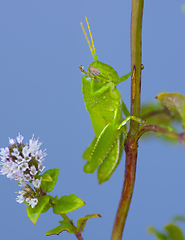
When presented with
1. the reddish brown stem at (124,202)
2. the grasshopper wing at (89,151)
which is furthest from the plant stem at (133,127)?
the grasshopper wing at (89,151)

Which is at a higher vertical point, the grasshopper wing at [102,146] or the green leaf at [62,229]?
the grasshopper wing at [102,146]

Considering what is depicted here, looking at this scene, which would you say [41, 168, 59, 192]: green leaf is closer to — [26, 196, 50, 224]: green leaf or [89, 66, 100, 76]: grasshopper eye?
[26, 196, 50, 224]: green leaf

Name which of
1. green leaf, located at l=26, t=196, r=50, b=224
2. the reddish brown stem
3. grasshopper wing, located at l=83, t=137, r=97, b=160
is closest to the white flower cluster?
green leaf, located at l=26, t=196, r=50, b=224

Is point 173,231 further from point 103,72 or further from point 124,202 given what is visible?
point 103,72

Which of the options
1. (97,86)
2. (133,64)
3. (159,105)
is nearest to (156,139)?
(159,105)

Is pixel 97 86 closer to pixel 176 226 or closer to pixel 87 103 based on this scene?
pixel 87 103

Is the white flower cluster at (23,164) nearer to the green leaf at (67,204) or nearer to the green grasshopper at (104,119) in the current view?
the green leaf at (67,204)
